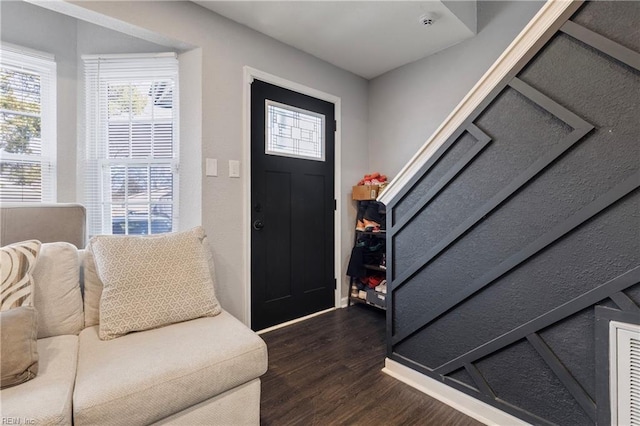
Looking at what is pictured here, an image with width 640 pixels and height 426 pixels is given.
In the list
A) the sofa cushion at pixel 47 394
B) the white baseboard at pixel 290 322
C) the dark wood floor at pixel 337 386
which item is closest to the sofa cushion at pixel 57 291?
the sofa cushion at pixel 47 394

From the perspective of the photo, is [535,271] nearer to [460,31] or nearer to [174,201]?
[460,31]

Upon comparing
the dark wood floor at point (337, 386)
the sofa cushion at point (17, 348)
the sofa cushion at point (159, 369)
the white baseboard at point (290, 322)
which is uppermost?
the sofa cushion at point (17, 348)

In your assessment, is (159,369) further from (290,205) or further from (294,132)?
(294,132)

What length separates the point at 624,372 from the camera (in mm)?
1059

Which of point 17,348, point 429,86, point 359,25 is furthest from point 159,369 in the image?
point 429,86

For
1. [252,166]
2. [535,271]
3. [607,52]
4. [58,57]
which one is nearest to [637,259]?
[535,271]

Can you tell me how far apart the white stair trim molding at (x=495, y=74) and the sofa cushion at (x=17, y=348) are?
1.83 metres

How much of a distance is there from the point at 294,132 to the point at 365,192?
3.09ft

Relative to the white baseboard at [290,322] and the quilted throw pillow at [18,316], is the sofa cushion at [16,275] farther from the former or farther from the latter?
the white baseboard at [290,322]

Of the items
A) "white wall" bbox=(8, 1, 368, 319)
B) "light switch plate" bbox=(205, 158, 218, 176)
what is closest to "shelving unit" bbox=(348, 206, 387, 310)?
"white wall" bbox=(8, 1, 368, 319)

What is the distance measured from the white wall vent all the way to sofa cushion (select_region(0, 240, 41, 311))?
93.2 inches

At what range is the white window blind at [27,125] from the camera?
205 centimetres

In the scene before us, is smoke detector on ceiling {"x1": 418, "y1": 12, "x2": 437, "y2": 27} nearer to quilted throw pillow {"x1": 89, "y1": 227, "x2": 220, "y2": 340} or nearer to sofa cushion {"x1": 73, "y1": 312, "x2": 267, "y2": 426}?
quilted throw pillow {"x1": 89, "y1": 227, "x2": 220, "y2": 340}

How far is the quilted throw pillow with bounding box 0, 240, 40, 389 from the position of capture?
95cm
